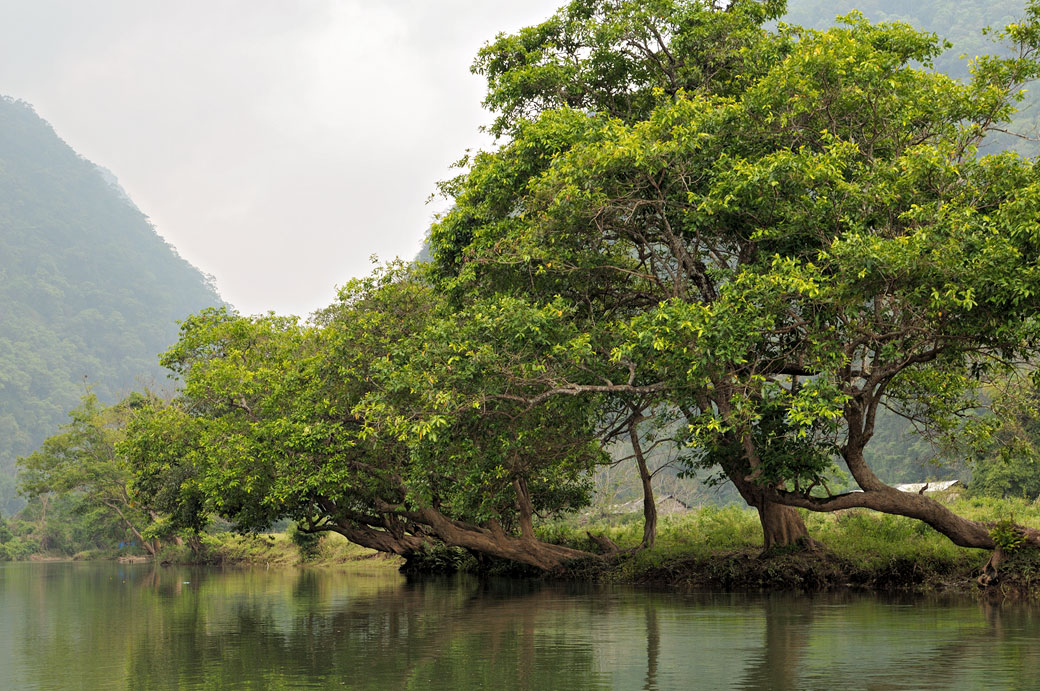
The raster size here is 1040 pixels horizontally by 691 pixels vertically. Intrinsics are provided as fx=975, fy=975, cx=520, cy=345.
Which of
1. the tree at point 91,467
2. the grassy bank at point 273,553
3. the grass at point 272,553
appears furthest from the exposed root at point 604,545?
the tree at point 91,467

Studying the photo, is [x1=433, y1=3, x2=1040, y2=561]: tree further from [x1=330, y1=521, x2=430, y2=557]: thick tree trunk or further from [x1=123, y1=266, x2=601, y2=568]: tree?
[x1=330, y1=521, x2=430, y2=557]: thick tree trunk

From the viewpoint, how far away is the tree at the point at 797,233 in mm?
15977

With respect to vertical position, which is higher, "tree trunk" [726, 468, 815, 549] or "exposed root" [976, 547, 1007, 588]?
"tree trunk" [726, 468, 815, 549]

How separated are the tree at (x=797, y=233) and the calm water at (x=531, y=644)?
3.43 m

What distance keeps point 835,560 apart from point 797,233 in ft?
32.7

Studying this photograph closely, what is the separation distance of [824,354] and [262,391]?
678 inches

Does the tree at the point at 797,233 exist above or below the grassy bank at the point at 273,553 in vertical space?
above

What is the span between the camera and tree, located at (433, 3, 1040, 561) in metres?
16.0

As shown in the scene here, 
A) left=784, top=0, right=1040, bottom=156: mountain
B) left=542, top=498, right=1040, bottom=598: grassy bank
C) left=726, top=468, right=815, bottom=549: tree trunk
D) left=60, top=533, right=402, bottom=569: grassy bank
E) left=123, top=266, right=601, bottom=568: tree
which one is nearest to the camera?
left=123, top=266, right=601, bottom=568: tree

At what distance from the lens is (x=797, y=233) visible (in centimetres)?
1773

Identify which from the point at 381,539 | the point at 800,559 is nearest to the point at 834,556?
the point at 800,559

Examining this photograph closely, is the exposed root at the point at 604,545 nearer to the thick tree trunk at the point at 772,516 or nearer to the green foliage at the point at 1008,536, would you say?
the thick tree trunk at the point at 772,516

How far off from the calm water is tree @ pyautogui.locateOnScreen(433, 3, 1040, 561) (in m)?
3.43

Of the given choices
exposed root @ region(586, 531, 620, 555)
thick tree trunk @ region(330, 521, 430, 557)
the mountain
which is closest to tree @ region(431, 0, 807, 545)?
exposed root @ region(586, 531, 620, 555)
